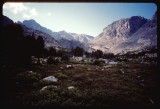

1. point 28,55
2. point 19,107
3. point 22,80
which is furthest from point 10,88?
A: point 28,55

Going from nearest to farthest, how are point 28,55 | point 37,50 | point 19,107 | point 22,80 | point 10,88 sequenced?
point 19,107 < point 10,88 < point 22,80 < point 28,55 < point 37,50

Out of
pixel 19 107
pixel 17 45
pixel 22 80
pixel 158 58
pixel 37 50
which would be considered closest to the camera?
pixel 158 58

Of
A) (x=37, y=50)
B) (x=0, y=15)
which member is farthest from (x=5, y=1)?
(x=37, y=50)

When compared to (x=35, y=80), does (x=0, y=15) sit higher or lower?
higher

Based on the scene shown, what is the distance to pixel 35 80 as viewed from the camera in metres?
22.6

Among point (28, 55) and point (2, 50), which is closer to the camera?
point (2, 50)

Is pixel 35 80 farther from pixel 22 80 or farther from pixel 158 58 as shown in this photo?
A: pixel 158 58

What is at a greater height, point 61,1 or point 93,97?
point 61,1

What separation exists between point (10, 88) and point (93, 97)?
804cm

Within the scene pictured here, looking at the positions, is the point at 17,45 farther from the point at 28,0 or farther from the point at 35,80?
the point at 28,0

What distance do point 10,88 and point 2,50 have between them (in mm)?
14010

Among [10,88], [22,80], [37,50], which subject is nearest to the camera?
[10,88]

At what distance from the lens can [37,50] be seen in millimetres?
48625

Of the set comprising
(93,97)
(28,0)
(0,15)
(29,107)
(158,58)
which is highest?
(28,0)
